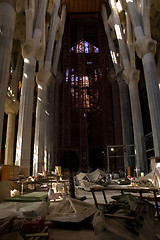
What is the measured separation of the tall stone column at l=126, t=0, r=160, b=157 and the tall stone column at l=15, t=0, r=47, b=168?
6.16m

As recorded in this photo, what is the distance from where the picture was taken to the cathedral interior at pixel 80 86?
33.5 ft

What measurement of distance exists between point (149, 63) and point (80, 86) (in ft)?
41.8

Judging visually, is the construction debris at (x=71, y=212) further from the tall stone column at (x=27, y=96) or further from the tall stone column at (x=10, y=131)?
the tall stone column at (x=10, y=131)

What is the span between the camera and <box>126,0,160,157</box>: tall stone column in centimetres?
953

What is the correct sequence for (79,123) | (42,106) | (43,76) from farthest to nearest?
1. (79,123)
2. (43,76)
3. (42,106)

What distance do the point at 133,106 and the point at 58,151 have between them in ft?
32.6

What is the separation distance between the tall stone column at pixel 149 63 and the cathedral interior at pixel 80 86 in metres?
0.05

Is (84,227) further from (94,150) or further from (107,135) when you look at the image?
(94,150)

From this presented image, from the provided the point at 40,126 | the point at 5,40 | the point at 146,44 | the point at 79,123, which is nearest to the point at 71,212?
the point at 5,40

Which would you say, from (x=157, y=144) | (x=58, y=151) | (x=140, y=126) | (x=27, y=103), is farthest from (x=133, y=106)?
(x=58, y=151)

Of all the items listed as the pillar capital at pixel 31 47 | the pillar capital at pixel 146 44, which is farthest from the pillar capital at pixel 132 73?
the pillar capital at pixel 31 47

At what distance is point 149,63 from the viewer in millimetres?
10664

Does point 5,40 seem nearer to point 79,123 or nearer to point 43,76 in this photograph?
point 43,76

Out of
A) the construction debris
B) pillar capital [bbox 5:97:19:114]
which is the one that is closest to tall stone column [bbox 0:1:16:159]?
the construction debris
